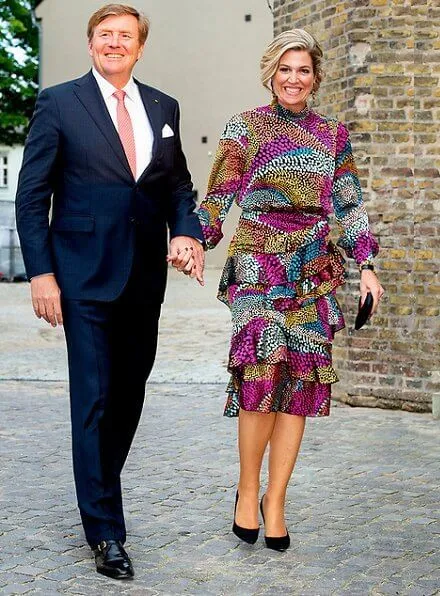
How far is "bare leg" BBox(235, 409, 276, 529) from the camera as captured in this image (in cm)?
504

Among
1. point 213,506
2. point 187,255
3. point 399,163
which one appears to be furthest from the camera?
point 399,163

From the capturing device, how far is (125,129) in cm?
470

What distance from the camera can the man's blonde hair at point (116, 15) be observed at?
458 cm

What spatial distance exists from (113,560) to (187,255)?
113cm

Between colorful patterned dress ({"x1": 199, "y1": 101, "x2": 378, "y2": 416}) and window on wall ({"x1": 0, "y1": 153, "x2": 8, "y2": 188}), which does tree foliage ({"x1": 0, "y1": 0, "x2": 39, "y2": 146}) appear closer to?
window on wall ({"x1": 0, "y1": 153, "x2": 8, "y2": 188})

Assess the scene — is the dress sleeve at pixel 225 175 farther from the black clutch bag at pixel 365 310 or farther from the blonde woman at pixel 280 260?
the black clutch bag at pixel 365 310

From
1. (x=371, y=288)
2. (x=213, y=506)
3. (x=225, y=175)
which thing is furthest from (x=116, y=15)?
(x=213, y=506)

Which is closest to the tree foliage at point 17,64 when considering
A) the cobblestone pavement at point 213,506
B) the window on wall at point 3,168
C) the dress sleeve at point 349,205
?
the window on wall at point 3,168

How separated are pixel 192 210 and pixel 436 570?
1.62 metres

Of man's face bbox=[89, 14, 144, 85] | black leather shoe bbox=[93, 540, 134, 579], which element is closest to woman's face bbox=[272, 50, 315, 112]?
man's face bbox=[89, 14, 144, 85]

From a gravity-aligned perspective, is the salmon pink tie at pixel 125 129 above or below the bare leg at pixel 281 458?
above

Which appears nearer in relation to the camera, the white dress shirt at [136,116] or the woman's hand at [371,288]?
the white dress shirt at [136,116]

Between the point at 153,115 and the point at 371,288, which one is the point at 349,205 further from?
the point at 153,115

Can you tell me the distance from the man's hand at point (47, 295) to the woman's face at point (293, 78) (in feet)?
3.82
